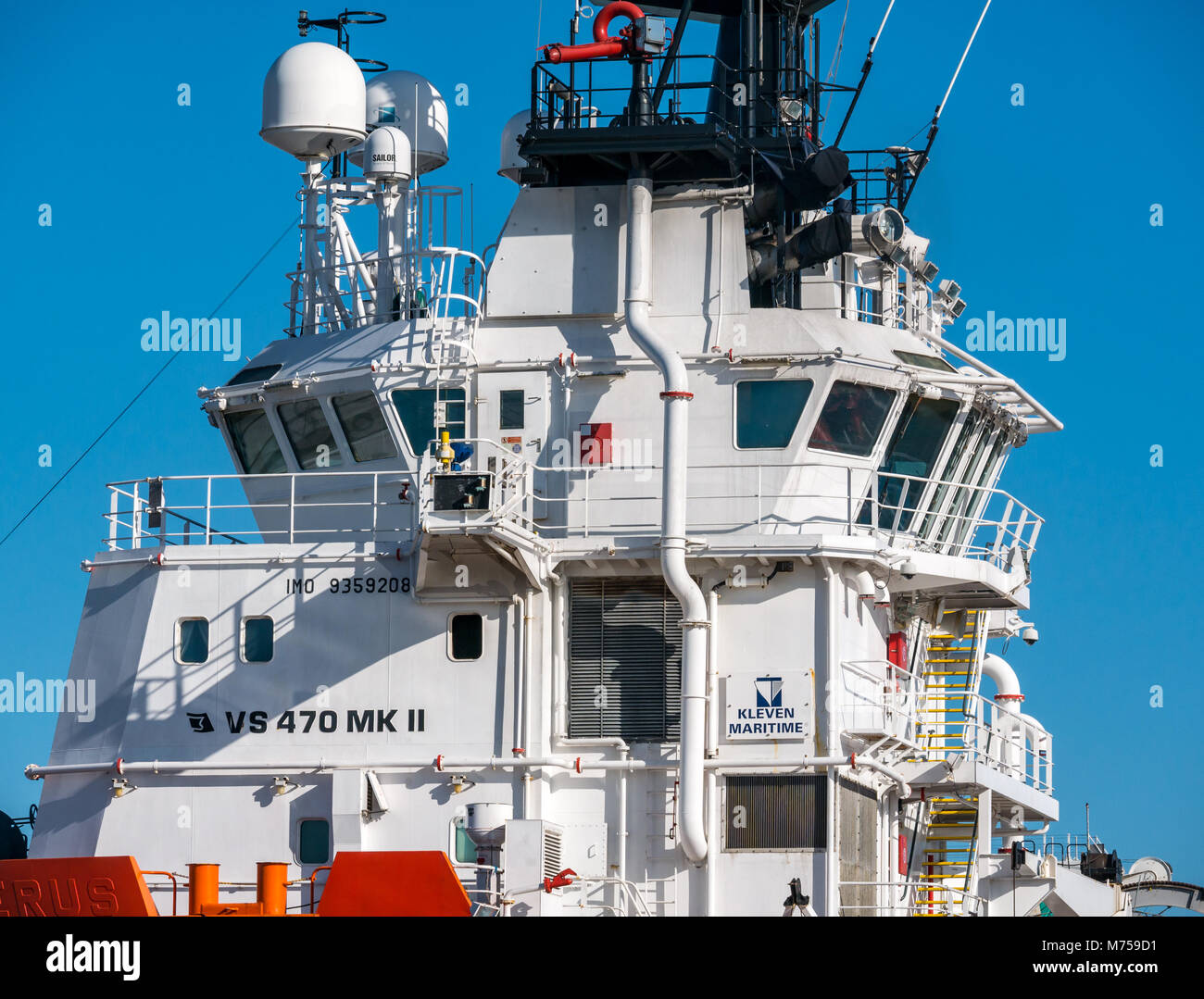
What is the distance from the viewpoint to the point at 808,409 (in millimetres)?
34125

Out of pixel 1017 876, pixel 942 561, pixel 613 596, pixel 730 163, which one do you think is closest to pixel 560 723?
pixel 613 596

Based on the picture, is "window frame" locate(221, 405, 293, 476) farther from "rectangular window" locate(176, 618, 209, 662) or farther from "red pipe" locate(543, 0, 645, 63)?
"red pipe" locate(543, 0, 645, 63)

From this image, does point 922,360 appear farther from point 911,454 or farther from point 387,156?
point 387,156

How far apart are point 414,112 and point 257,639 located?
11.6 metres

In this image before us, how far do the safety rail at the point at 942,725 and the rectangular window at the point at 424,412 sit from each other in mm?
7303

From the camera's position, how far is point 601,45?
35.0 metres

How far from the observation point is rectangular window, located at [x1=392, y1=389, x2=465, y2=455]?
1369 inches

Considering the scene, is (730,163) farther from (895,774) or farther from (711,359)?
(895,774)

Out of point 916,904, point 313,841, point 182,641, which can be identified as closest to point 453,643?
point 313,841

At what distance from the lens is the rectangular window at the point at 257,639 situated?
109 feet

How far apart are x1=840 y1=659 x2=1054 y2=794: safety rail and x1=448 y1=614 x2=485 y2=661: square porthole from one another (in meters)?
5.50

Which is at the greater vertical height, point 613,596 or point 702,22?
point 702,22

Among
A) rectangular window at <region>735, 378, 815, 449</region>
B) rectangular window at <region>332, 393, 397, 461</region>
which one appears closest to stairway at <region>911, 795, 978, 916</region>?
rectangular window at <region>735, 378, 815, 449</region>

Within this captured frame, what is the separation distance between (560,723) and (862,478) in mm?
6203
